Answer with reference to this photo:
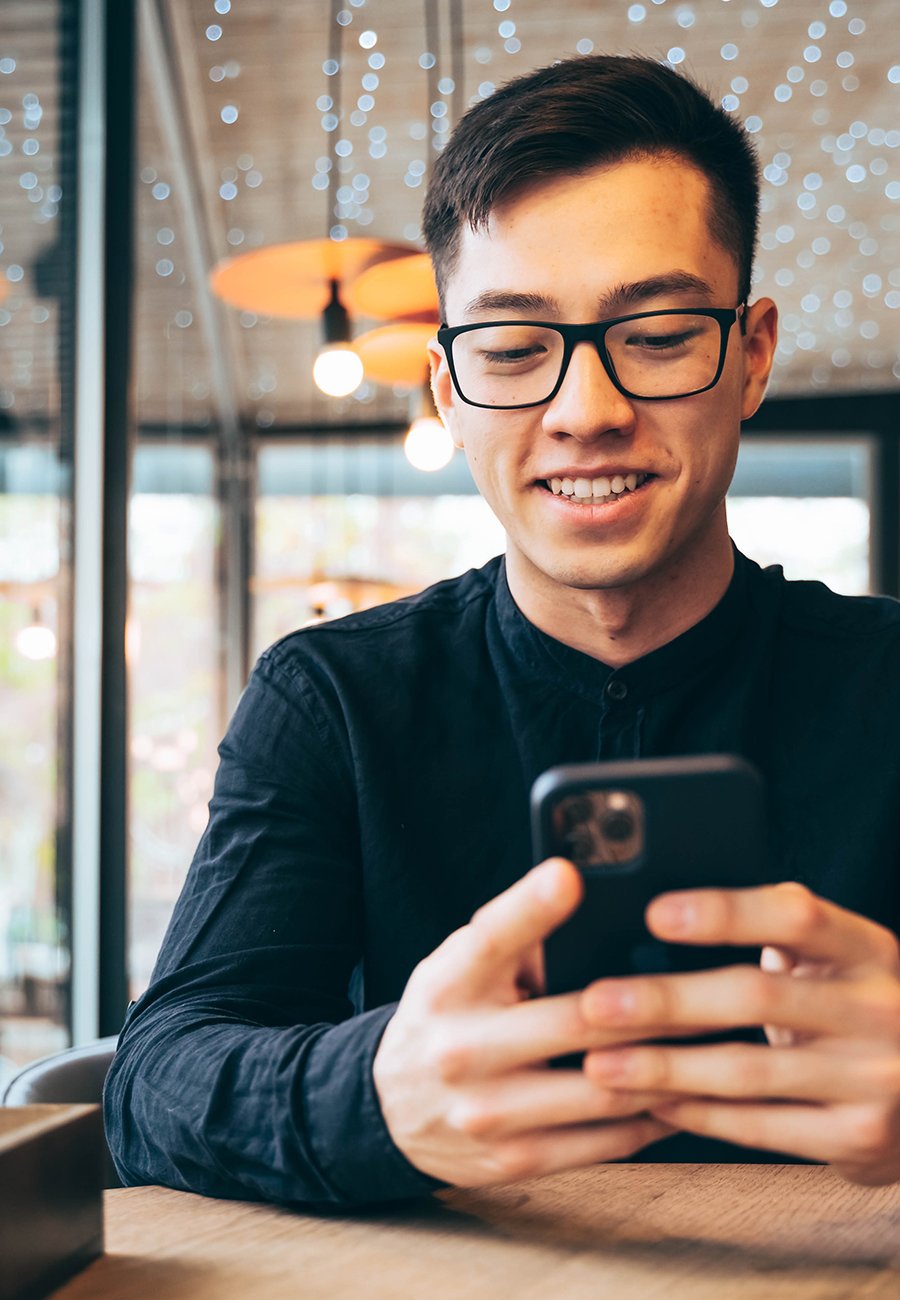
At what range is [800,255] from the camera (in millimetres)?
5391

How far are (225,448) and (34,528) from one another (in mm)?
4092

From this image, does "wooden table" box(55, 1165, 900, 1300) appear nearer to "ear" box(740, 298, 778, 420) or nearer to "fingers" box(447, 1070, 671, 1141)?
"fingers" box(447, 1070, 671, 1141)

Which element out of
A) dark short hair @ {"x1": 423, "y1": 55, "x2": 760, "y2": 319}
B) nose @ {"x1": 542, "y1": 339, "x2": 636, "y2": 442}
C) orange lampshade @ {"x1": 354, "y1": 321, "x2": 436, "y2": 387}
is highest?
orange lampshade @ {"x1": 354, "y1": 321, "x2": 436, "y2": 387}

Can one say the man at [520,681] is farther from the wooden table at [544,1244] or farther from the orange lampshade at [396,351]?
the orange lampshade at [396,351]

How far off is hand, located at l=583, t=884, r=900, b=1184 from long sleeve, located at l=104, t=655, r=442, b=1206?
19cm

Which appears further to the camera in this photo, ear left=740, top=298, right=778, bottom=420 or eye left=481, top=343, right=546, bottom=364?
ear left=740, top=298, right=778, bottom=420

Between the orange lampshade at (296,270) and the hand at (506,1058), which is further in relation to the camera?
the orange lampshade at (296,270)

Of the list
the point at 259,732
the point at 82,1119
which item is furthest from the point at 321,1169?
the point at 259,732

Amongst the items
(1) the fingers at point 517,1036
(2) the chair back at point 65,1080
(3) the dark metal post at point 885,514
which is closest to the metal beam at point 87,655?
(2) the chair back at point 65,1080

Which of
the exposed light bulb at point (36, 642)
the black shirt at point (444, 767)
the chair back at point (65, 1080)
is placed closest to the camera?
the black shirt at point (444, 767)

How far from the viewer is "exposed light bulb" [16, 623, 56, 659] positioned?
93.7 inches

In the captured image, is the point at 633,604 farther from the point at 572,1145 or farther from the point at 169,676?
the point at 169,676

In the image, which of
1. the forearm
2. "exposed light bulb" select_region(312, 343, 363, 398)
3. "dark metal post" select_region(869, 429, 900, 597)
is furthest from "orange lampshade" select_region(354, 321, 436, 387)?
"dark metal post" select_region(869, 429, 900, 597)

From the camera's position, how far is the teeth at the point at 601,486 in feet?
3.42
